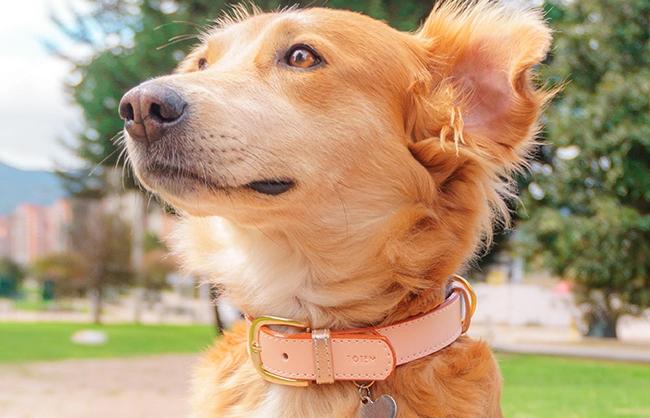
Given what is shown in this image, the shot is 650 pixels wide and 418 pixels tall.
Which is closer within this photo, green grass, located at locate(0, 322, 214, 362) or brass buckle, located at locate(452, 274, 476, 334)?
brass buckle, located at locate(452, 274, 476, 334)

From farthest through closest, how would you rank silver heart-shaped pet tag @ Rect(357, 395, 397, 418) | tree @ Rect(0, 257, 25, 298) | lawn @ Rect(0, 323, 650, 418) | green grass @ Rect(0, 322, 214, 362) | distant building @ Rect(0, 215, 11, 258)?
1. distant building @ Rect(0, 215, 11, 258)
2. tree @ Rect(0, 257, 25, 298)
3. green grass @ Rect(0, 322, 214, 362)
4. lawn @ Rect(0, 323, 650, 418)
5. silver heart-shaped pet tag @ Rect(357, 395, 397, 418)

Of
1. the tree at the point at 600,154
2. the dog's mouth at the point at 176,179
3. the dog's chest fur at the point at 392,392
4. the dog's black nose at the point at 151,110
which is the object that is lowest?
the tree at the point at 600,154

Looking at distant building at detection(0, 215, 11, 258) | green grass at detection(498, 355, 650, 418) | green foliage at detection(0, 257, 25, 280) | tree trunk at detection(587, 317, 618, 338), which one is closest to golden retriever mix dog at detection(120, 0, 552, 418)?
green grass at detection(498, 355, 650, 418)

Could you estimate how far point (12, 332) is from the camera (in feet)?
68.1

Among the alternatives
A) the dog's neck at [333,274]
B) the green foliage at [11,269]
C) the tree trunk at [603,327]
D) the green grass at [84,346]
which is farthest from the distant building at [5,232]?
the dog's neck at [333,274]

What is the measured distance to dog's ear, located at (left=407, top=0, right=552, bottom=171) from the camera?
7.59ft

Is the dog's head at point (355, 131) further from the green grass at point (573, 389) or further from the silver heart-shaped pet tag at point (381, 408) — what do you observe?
the green grass at point (573, 389)

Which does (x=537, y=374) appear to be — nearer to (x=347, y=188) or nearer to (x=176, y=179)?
(x=347, y=188)

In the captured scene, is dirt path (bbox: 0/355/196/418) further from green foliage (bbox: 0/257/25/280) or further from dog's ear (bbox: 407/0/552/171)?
green foliage (bbox: 0/257/25/280)

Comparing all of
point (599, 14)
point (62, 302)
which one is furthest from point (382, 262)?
point (62, 302)

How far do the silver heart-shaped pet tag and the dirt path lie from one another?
4506 millimetres

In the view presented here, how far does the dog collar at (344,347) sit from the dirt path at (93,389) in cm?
429

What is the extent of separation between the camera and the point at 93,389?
10391 mm

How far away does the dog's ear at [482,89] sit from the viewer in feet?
7.59
